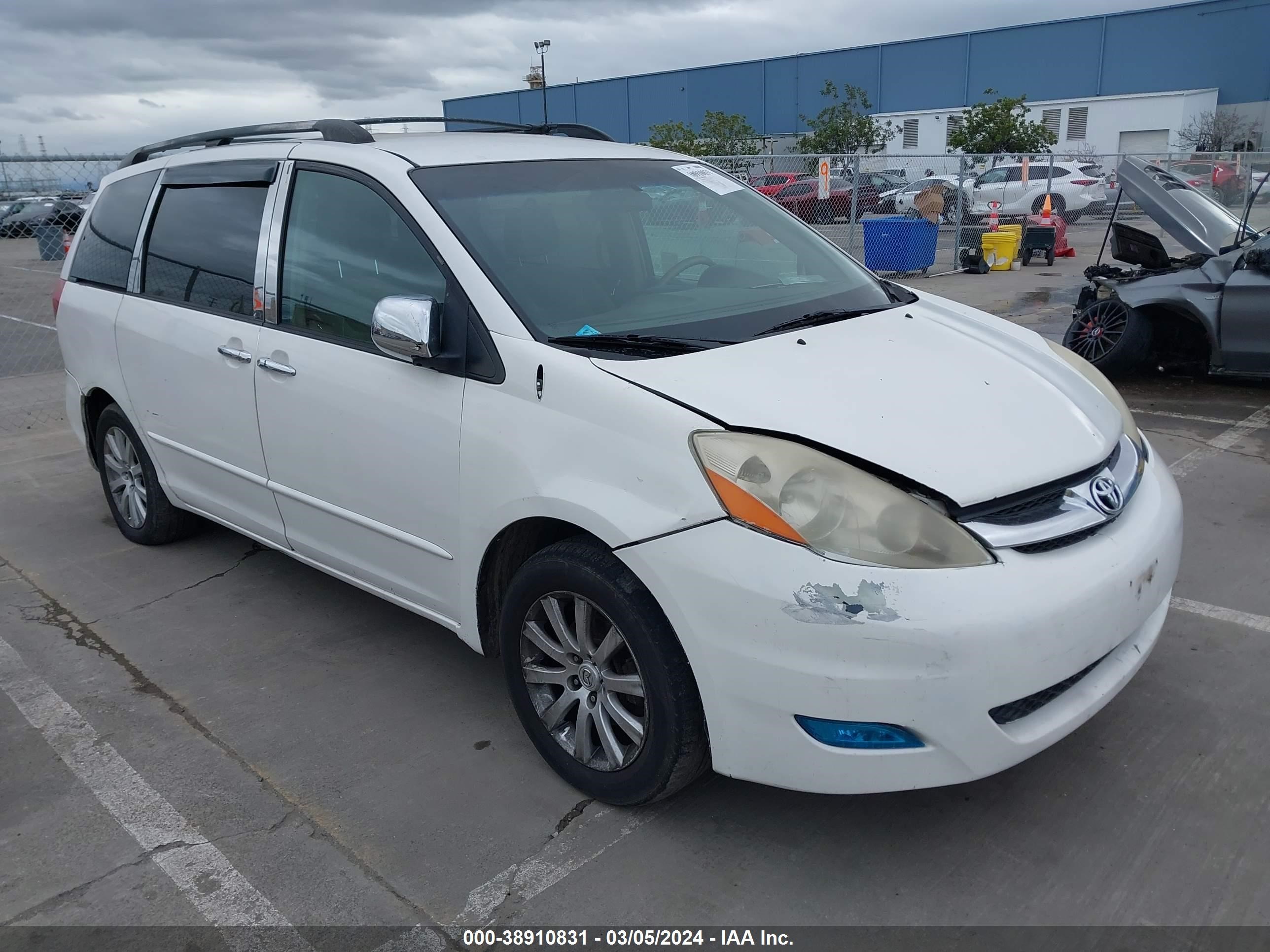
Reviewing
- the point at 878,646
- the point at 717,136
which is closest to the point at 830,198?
the point at 878,646

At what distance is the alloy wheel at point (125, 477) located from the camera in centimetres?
493

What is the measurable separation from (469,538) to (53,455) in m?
5.38

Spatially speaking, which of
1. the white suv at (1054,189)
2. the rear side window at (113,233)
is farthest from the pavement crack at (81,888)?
the white suv at (1054,189)

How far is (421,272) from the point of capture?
3.21m

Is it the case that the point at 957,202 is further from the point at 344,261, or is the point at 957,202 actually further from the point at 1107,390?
the point at 344,261

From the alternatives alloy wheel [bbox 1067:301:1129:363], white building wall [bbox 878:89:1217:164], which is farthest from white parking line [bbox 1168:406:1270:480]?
white building wall [bbox 878:89:1217:164]

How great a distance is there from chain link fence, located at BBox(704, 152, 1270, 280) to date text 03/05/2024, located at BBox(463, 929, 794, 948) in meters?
8.59

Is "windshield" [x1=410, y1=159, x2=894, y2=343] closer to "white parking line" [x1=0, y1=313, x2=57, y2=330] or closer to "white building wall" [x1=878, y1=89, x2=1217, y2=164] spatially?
"white parking line" [x1=0, y1=313, x2=57, y2=330]

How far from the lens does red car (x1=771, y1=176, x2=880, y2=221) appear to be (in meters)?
17.2

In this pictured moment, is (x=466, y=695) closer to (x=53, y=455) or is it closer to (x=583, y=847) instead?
(x=583, y=847)

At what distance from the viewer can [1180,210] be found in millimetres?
7309

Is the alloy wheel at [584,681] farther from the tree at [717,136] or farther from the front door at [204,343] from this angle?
the tree at [717,136]

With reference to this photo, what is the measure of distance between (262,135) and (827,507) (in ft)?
10.2

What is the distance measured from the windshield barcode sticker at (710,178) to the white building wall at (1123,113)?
136 ft
